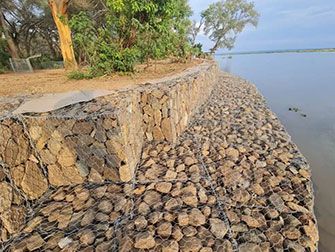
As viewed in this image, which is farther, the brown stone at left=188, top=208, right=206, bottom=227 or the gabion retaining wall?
the gabion retaining wall

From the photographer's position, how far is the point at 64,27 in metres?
7.38

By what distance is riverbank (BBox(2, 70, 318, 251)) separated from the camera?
2201mm

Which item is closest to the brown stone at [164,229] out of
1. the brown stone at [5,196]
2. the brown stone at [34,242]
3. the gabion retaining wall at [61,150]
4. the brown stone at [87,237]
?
the brown stone at [87,237]

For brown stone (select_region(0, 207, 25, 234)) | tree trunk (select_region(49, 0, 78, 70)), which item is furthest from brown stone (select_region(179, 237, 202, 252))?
tree trunk (select_region(49, 0, 78, 70))

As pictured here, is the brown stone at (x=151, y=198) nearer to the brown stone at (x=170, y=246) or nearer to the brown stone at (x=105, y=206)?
the brown stone at (x=105, y=206)

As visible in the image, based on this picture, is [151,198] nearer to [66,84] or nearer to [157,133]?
[157,133]

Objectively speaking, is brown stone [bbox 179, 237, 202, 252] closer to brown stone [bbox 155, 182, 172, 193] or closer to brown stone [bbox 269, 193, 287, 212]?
brown stone [bbox 155, 182, 172, 193]

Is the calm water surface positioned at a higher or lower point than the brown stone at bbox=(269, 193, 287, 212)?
lower

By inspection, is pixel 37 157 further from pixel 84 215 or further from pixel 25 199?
pixel 84 215

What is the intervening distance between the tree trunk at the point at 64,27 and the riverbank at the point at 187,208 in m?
5.54

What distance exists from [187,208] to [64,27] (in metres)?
7.07

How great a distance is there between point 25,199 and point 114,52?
3.80 m

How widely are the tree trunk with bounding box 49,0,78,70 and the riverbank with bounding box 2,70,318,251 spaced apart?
554 cm

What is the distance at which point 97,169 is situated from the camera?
2.80 metres
